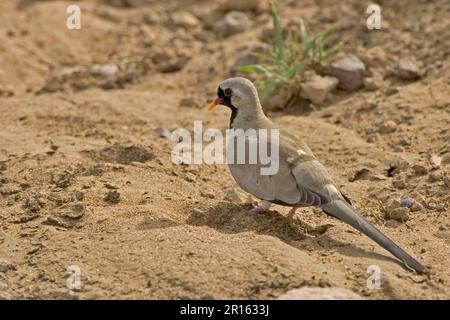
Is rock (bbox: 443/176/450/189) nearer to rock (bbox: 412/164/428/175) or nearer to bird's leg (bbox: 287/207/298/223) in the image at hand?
rock (bbox: 412/164/428/175)

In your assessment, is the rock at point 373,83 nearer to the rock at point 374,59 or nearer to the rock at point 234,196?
the rock at point 374,59

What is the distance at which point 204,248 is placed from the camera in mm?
4984

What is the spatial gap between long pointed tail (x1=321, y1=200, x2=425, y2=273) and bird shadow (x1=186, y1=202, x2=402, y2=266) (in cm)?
11

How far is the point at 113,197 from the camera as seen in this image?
19.1 feet

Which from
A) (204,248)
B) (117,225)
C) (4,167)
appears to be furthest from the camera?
(4,167)

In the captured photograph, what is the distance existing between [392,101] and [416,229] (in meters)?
2.05

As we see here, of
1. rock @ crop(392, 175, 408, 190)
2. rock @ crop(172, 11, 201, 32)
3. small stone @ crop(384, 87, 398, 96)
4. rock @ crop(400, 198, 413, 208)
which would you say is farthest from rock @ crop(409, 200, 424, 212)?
rock @ crop(172, 11, 201, 32)

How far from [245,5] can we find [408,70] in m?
2.50

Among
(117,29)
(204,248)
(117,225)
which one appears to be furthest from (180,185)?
(117,29)

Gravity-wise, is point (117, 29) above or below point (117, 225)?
above

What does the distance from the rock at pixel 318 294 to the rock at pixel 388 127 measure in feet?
8.89

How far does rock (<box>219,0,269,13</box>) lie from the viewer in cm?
942

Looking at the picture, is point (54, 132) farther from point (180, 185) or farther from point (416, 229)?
point (416, 229)
